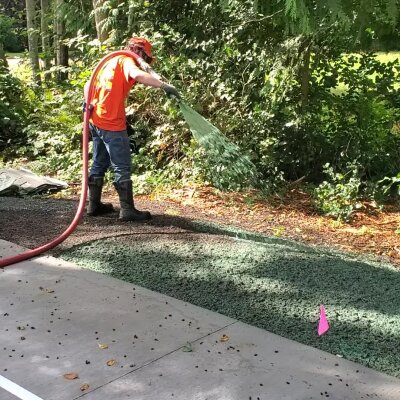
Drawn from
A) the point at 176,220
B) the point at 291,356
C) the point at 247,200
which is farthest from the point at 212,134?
the point at 291,356

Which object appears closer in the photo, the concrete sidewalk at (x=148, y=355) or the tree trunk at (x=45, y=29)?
the concrete sidewalk at (x=148, y=355)

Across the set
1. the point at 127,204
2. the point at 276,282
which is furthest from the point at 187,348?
the point at 127,204

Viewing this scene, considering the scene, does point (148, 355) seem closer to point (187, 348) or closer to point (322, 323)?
point (187, 348)

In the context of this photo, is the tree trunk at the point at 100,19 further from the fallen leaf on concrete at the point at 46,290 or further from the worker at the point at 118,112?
the fallen leaf on concrete at the point at 46,290

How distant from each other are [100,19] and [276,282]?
7.56 meters

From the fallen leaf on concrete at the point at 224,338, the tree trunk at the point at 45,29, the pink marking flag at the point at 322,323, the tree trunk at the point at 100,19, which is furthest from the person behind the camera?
the tree trunk at the point at 45,29

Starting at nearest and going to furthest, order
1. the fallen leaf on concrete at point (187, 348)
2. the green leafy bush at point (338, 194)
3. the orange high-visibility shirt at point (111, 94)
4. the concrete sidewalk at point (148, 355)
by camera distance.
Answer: the concrete sidewalk at point (148, 355)
the fallen leaf on concrete at point (187, 348)
the orange high-visibility shirt at point (111, 94)
the green leafy bush at point (338, 194)

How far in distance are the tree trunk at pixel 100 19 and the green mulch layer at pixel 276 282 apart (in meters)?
5.90

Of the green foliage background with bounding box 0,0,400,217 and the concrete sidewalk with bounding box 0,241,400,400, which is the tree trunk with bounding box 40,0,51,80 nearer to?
the green foliage background with bounding box 0,0,400,217

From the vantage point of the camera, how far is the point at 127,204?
596 cm

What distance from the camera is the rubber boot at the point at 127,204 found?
19.3 feet

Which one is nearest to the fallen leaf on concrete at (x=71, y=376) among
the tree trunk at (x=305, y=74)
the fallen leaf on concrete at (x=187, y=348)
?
the fallen leaf on concrete at (x=187, y=348)

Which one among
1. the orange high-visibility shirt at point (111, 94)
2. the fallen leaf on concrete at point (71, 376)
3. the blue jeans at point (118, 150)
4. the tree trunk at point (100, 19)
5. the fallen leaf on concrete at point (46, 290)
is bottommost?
the fallen leaf on concrete at point (71, 376)

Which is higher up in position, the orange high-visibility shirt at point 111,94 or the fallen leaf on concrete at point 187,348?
the orange high-visibility shirt at point 111,94
